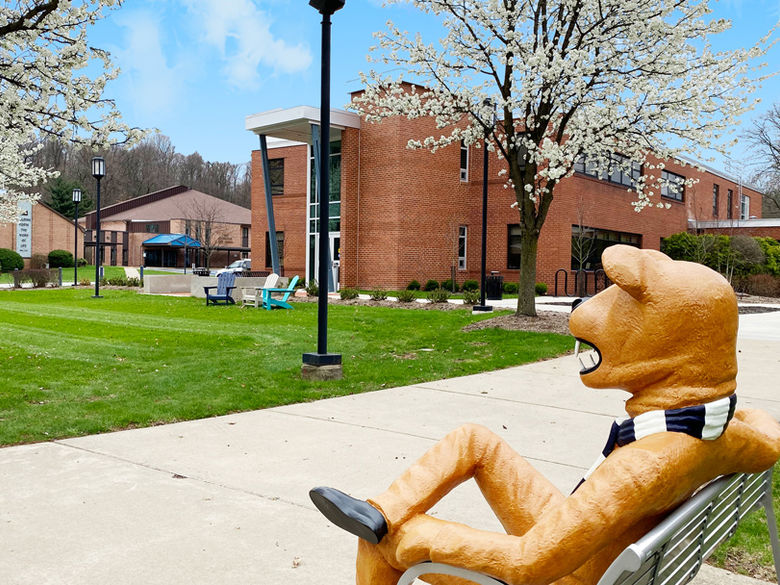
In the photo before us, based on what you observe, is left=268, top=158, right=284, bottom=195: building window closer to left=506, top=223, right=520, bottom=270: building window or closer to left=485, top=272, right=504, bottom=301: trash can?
left=506, top=223, right=520, bottom=270: building window

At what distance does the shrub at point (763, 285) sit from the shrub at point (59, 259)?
4594 cm

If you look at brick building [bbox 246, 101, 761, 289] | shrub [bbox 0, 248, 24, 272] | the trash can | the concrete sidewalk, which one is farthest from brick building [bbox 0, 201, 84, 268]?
the concrete sidewalk

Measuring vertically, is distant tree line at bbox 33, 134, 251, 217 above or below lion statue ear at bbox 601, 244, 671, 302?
above

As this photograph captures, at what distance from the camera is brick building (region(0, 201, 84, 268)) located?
5228 cm

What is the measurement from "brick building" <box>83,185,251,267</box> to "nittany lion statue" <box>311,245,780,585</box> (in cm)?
6239

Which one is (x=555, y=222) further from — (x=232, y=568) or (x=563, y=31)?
(x=232, y=568)

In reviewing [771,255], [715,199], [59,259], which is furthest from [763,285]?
[59,259]

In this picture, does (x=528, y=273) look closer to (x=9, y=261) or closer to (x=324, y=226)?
(x=324, y=226)

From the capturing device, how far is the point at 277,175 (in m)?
33.8

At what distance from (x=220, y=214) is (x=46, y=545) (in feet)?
244

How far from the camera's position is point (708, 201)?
139 ft

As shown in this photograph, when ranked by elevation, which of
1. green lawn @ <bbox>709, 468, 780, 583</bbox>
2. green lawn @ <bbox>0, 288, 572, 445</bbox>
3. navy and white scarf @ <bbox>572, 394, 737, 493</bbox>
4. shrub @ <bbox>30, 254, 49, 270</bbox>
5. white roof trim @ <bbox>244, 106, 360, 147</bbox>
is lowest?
green lawn @ <bbox>709, 468, 780, 583</bbox>

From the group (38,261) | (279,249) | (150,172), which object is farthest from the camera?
(150,172)

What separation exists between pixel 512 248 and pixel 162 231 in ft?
166
